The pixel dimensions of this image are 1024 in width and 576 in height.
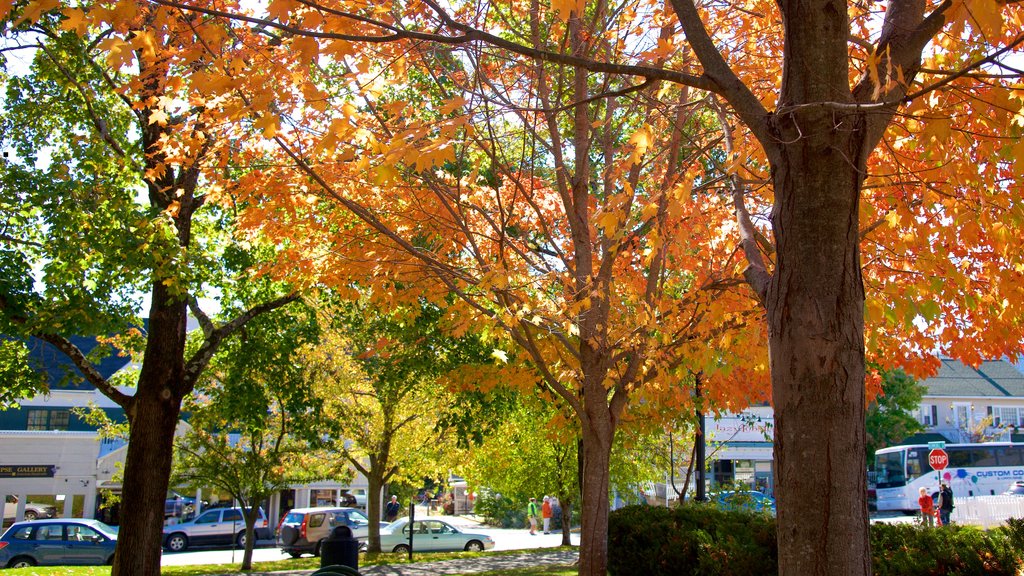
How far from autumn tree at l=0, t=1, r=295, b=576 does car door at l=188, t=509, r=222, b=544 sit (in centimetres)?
2083

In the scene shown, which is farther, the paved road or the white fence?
the paved road

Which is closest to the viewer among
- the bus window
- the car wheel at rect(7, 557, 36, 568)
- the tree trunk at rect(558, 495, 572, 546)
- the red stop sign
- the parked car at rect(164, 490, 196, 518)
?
the red stop sign

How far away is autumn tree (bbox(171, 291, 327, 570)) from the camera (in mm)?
14250

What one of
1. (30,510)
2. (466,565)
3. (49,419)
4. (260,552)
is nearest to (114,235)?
(466,565)

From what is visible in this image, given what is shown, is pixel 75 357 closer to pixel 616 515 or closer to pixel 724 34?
pixel 616 515

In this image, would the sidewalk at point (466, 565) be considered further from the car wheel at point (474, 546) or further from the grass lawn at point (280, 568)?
the car wheel at point (474, 546)

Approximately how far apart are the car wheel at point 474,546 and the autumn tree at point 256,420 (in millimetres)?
5766

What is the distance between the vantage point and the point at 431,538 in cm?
2712

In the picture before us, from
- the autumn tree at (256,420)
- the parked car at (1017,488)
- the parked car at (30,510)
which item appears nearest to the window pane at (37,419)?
the parked car at (30,510)

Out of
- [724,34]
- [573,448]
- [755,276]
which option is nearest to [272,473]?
[573,448]

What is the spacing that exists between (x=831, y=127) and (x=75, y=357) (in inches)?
476

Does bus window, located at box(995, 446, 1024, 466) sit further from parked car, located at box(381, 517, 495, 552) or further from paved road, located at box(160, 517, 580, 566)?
parked car, located at box(381, 517, 495, 552)

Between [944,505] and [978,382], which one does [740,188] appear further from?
[978,382]

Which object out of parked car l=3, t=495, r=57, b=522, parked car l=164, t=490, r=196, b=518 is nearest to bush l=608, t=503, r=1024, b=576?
parked car l=164, t=490, r=196, b=518
